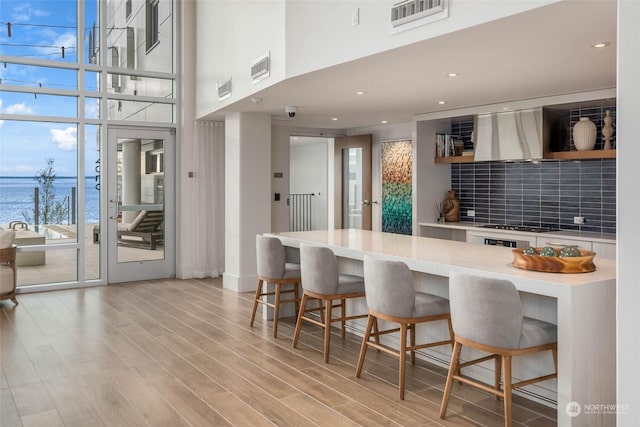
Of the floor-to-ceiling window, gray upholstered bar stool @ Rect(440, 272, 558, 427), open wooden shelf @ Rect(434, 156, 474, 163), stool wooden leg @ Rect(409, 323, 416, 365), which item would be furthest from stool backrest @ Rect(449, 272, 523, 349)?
the floor-to-ceiling window

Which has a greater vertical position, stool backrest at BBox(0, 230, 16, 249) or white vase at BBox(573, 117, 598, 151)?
white vase at BBox(573, 117, 598, 151)

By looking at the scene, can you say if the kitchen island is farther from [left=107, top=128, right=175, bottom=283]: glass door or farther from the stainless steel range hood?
[left=107, top=128, right=175, bottom=283]: glass door

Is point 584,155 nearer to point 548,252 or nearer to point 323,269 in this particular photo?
point 548,252

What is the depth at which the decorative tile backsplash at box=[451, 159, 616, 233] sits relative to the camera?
5.84 meters

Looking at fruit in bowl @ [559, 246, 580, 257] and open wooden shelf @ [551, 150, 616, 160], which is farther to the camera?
open wooden shelf @ [551, 150, 616, 160]

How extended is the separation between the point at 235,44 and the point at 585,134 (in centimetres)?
395

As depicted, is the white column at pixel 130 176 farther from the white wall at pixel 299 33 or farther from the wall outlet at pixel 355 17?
the wall outlet at pixel 355 17

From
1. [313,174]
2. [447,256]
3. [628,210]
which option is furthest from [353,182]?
[628,210]

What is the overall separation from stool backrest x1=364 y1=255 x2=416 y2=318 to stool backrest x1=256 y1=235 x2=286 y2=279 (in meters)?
1.50

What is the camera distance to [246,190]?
712 centimetres

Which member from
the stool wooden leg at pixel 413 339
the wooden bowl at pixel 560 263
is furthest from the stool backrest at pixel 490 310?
the stool wooden leg at pixel 413 339

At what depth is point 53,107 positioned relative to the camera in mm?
7195

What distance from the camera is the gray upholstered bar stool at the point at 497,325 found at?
9.64ft

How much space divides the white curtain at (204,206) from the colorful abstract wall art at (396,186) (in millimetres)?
2547
